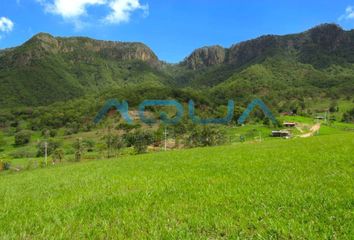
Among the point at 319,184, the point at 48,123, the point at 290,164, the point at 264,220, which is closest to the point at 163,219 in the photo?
the point at 264,220

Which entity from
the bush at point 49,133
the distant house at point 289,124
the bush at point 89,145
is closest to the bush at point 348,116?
the distant house at point 289,124

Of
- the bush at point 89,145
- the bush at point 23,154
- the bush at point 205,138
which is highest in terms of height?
the bush at point 205,138

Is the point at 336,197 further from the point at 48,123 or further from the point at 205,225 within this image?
the point at 48,123

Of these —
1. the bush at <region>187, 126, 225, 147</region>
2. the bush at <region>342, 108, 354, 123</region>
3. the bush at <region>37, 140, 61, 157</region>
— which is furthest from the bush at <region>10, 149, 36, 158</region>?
the bush at <region>342, 108, 354, 123</region>

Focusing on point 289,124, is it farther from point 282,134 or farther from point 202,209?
point 202,209

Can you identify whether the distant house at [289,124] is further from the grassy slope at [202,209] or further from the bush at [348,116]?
the grassy slope at [202,209]

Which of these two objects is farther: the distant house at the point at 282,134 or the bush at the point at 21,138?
the bush at the point at 21,138

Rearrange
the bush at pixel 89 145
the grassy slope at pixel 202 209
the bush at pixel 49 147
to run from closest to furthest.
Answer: the grassy slope at pixel 202 209, the bush at pixel 49 147, the bush at pixel 89 145

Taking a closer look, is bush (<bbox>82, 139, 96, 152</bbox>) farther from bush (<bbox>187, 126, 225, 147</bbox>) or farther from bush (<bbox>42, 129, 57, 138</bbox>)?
bush (<bbox>187, 126, 225, 147</bbox>)

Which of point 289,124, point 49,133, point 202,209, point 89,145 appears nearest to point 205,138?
point 89,145

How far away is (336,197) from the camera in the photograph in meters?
7.89

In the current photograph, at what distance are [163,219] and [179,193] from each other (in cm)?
252

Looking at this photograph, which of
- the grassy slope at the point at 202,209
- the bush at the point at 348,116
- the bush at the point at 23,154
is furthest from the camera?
the bush at the point at 348,116

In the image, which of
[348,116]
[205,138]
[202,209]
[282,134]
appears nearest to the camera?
[202,209]
